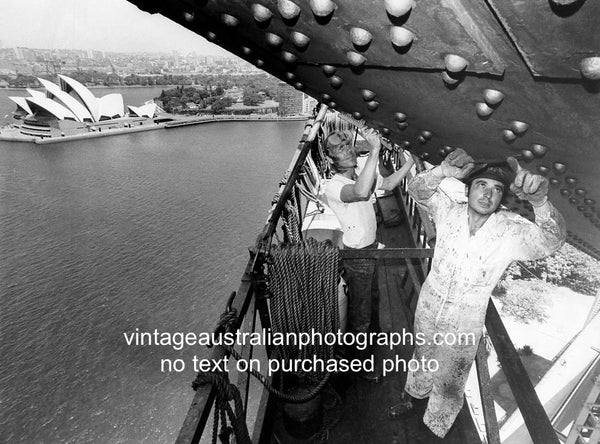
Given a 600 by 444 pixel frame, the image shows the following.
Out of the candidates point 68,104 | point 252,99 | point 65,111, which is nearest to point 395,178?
point 68,104

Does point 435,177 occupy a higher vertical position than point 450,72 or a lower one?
lower

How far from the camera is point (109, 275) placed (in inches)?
1603

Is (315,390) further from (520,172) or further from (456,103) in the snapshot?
(456,103)

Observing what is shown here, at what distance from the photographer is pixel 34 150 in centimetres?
7131

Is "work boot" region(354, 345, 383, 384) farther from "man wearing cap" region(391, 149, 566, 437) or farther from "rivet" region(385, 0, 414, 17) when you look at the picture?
"rivet" region(385, 0, 414, 17)

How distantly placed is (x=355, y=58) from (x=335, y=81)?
21cm

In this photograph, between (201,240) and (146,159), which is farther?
(146,159)

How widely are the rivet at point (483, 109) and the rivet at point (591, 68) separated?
31 centimetres

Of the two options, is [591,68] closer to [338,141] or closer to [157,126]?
[338,141]

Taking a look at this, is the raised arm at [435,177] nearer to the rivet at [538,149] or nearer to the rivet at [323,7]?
the rivet at [538,149]

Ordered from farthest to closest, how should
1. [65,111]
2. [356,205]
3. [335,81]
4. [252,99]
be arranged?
[252,99]
[65,111]
[356,205]
[335,81]

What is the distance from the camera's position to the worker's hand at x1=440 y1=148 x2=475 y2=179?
2.05m

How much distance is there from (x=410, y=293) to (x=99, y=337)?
3729 cm

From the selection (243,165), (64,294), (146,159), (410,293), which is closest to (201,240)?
(64,294)
